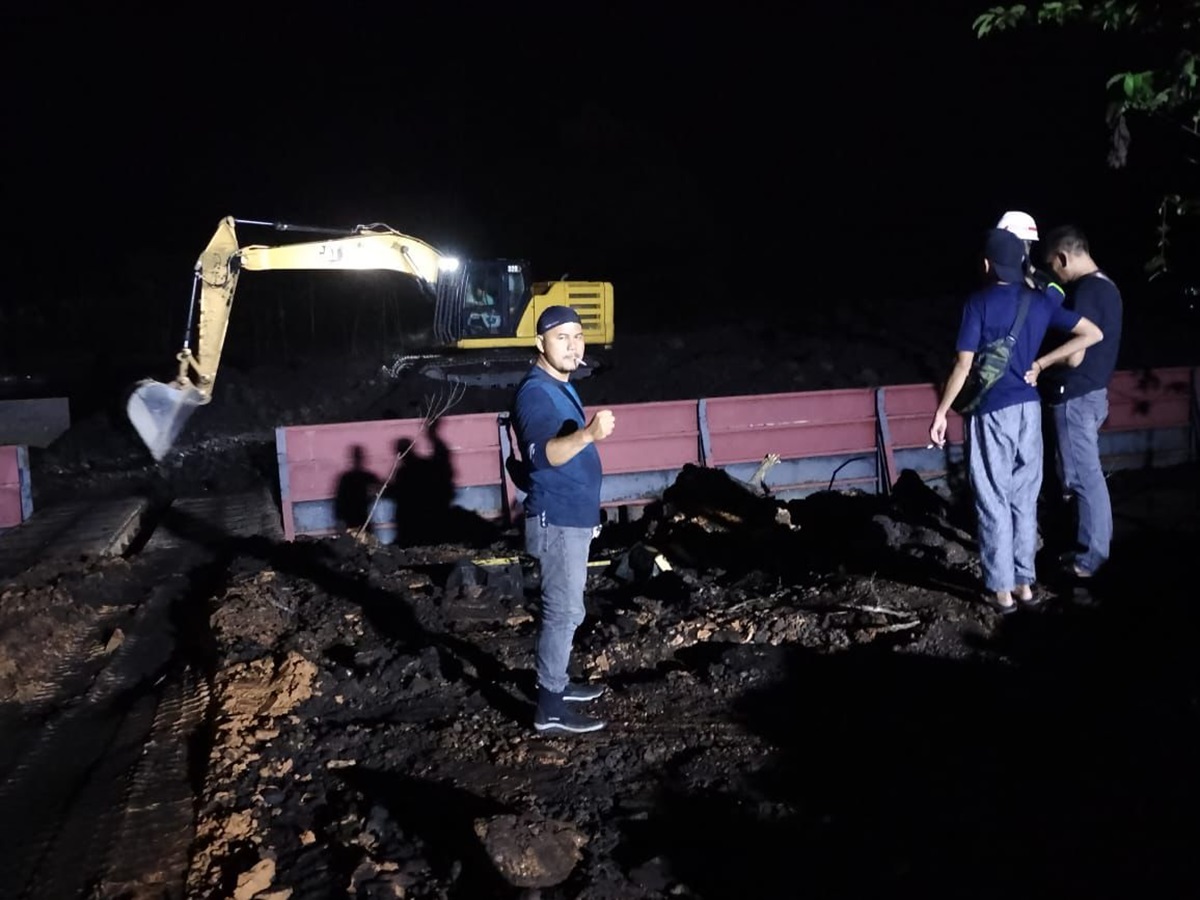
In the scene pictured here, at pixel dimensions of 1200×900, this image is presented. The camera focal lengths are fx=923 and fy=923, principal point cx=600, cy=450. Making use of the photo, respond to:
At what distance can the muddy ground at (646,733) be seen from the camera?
3.03 metres

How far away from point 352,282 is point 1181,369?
2621cm

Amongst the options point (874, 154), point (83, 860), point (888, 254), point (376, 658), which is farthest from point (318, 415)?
point (874, 154)

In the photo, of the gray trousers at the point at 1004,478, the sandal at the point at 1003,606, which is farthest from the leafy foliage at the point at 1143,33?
the sandal at the point at 1003,606

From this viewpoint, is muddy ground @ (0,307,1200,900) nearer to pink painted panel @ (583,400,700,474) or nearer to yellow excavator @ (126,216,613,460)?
yellow excavator @ (126,216,613,460)

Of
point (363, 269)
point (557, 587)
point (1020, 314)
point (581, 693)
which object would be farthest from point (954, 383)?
point (363, 269)

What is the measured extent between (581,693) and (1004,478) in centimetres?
229

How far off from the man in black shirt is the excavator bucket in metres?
6.67

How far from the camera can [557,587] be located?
3.85m

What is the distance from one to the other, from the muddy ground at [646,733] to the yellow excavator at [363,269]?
1.71 m

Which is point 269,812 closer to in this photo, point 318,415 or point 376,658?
point 376,658

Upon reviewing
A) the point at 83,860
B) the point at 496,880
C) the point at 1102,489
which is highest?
the point at 1102,489

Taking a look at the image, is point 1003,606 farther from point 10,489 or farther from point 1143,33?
point 10,489

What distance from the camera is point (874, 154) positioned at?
41.9 m

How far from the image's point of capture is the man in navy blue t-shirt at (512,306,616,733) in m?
3.73
